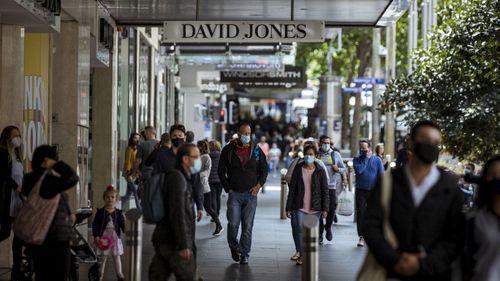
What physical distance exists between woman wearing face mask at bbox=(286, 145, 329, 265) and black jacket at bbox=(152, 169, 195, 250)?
604cm

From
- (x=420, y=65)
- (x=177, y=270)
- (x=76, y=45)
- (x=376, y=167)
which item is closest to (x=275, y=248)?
(x=376, y=167)

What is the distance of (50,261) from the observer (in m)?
9.73

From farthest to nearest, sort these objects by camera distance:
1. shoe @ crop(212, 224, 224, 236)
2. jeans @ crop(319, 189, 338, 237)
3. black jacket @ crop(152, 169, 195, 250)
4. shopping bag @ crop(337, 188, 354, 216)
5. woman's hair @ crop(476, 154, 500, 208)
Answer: shopping bag @ crop(337, 188, 354, 216)
shoe @ crop(212, 224, 224, 236)
jeans @ crop(319, 189, 338, 237)
black jacket @ crop(152, 169, 195, 250)
woman's hair @ crop(476, 154, 500, 208)

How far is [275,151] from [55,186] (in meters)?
43.0

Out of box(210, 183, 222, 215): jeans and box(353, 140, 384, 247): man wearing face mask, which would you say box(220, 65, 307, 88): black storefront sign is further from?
box(353, 140, 384, 247): man wearing face mask

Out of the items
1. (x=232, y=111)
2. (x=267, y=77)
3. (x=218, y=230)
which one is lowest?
(x=218, y=230)

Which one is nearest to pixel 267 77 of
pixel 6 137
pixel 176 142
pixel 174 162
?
pixel 176 142

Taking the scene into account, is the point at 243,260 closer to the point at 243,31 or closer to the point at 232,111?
the point at 243,31

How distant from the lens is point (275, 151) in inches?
2064

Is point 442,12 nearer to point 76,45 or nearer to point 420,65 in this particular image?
point 420,65

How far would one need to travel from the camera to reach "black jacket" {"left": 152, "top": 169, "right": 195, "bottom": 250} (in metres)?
9.39

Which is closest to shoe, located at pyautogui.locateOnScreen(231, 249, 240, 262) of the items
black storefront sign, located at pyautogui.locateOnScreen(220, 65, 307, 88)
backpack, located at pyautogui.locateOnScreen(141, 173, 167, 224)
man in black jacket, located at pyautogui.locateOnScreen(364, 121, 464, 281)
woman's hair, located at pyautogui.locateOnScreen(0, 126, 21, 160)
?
woman's hair, located at pyautogui.locateOnScreen(0, 126, 21, 160)

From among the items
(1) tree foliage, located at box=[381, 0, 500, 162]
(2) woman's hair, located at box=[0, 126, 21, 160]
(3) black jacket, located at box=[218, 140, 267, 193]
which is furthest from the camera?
(1) tree foliage, located at box=[381, 0, 500, 162]

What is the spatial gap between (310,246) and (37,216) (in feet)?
9.42
